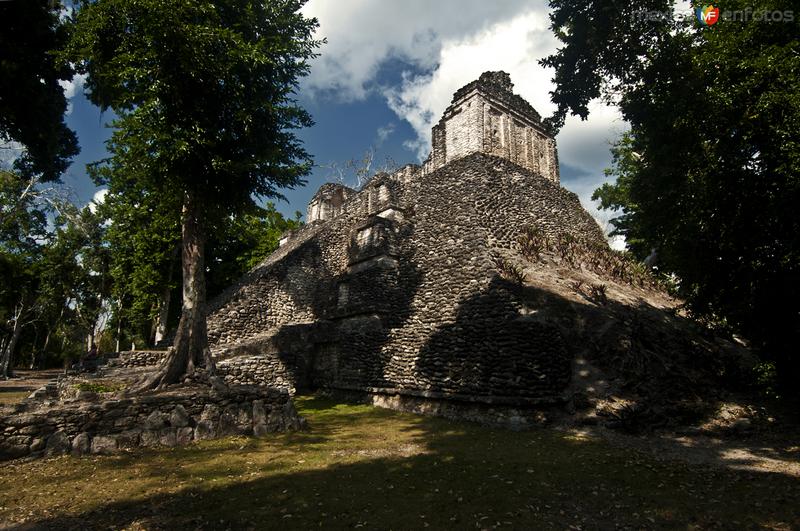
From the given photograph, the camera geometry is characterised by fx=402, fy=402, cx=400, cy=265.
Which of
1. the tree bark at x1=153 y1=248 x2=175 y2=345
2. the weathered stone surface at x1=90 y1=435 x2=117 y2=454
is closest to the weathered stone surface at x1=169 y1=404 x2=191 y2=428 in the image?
the weathered stone surface at x1=90 y1=435 x2=117 y2=454

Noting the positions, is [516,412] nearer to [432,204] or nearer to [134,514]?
[134,514]

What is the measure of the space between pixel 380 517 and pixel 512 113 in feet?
59.6

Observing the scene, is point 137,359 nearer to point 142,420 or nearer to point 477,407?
point 142,420

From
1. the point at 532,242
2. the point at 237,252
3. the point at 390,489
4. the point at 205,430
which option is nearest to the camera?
the point at 390,489

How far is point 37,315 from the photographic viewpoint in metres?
32.0

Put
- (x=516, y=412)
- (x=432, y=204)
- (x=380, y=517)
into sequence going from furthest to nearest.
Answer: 1. (x=432, y=204)
2. (x=516, y=412)
3. (x=380, y=517)

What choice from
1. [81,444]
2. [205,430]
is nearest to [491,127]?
[205,430]

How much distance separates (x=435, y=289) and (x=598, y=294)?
5.40 m

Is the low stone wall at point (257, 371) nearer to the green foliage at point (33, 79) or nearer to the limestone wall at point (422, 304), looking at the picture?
the limestone wall at point (422, 304)

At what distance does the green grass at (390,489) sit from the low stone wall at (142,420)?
0.43 m

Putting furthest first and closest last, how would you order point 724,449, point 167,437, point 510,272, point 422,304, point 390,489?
1. point 422,304
2. point 510,272
3. point 167,437
4. point 724,449
5. point 390,489

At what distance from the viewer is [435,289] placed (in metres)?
14.4

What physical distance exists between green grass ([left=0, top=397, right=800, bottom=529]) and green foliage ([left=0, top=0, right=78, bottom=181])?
997 cm

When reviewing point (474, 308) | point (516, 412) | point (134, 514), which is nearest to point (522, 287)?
point (474, 308)
